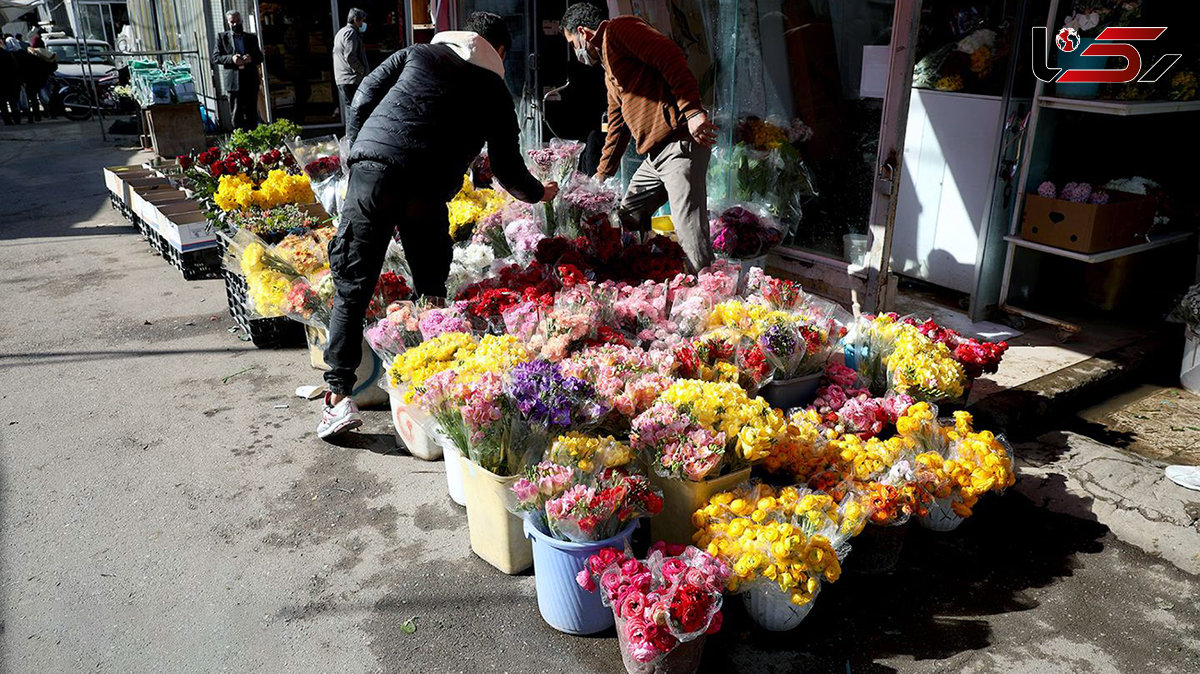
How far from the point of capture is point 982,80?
5.28 m

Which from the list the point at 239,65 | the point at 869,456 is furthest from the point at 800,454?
the point at 239,65

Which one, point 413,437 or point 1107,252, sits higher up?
point 1107,252

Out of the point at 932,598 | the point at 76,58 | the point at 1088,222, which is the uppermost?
the point at 76,58

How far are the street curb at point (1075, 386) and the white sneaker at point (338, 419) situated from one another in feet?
10.3

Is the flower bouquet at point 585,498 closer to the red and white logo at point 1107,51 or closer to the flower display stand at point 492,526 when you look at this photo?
the flower display stand at point 492,526

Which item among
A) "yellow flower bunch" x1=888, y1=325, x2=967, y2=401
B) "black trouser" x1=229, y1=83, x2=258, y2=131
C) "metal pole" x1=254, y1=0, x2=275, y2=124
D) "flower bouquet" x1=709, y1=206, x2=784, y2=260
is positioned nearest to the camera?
"yellow flower bunch" x1=888, y1=325, x2=967, y2=401

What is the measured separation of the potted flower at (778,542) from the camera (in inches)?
104

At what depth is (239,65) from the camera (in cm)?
1225

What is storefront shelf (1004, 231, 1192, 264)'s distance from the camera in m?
4.91

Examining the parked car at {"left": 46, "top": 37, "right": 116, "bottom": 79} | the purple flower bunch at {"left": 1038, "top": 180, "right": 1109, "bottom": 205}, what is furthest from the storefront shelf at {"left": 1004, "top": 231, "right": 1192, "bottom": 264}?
the parked car at {"left": 46, "top": 37, "right": 116, "bottom": 79}

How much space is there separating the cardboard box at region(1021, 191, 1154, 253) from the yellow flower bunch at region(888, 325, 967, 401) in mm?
1833

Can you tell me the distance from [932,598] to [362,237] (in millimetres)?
2884

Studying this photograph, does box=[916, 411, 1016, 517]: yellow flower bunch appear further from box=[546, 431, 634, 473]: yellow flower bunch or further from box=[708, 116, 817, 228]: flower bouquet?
box=[708, 116, 817, 228]: flower bouquet

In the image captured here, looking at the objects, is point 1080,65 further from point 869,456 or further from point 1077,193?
point 869,456
